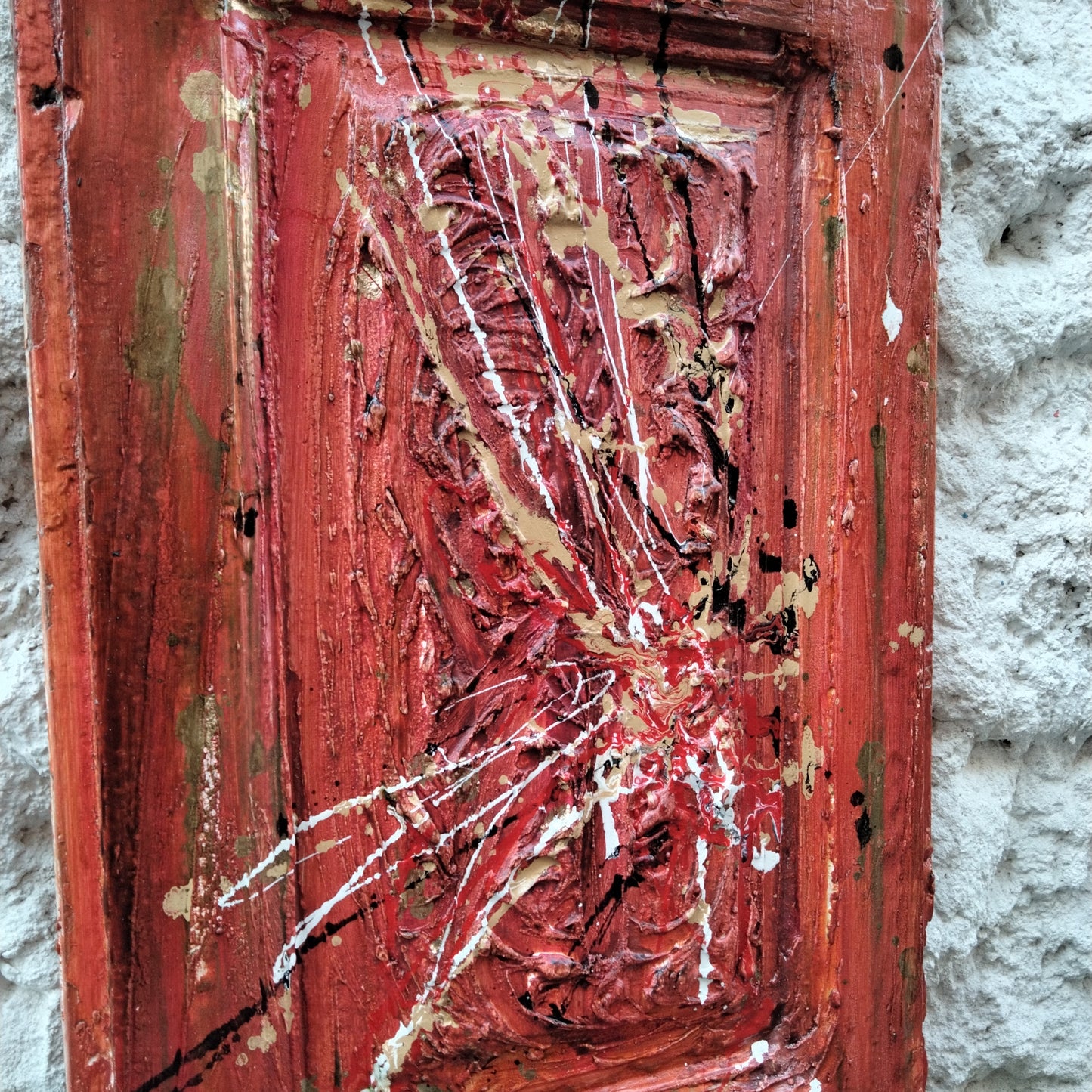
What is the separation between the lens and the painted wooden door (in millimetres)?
401

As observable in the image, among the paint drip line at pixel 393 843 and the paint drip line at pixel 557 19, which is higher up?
the paint drip line at pixel 557 19

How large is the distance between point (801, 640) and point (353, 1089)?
0.35 m

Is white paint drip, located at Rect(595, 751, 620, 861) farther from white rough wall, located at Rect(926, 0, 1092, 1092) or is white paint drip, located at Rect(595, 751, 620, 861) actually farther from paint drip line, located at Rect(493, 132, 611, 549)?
white rough wall, located at Rect(926, 0, 1092, 1092)

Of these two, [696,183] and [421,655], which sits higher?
[696,183]

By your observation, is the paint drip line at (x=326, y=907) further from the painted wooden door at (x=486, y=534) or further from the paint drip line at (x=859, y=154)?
the paint drip line at (x=859, y=154)

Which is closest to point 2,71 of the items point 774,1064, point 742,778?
point 742,778

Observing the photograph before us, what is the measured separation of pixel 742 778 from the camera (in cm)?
50

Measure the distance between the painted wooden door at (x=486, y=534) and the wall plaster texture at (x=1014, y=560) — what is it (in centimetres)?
9

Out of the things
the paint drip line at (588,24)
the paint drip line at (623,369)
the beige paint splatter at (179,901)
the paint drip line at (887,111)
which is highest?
the paint drip line at (588,24)

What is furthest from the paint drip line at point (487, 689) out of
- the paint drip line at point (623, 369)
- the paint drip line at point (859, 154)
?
the paint drip line at point (859, 154)

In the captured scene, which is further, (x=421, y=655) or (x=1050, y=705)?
(x=1050, y=705)

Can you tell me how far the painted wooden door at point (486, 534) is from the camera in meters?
0.40

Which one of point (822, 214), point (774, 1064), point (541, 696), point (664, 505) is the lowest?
point (774, 1064)

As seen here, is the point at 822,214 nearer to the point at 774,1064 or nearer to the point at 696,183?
the point at 696,183
